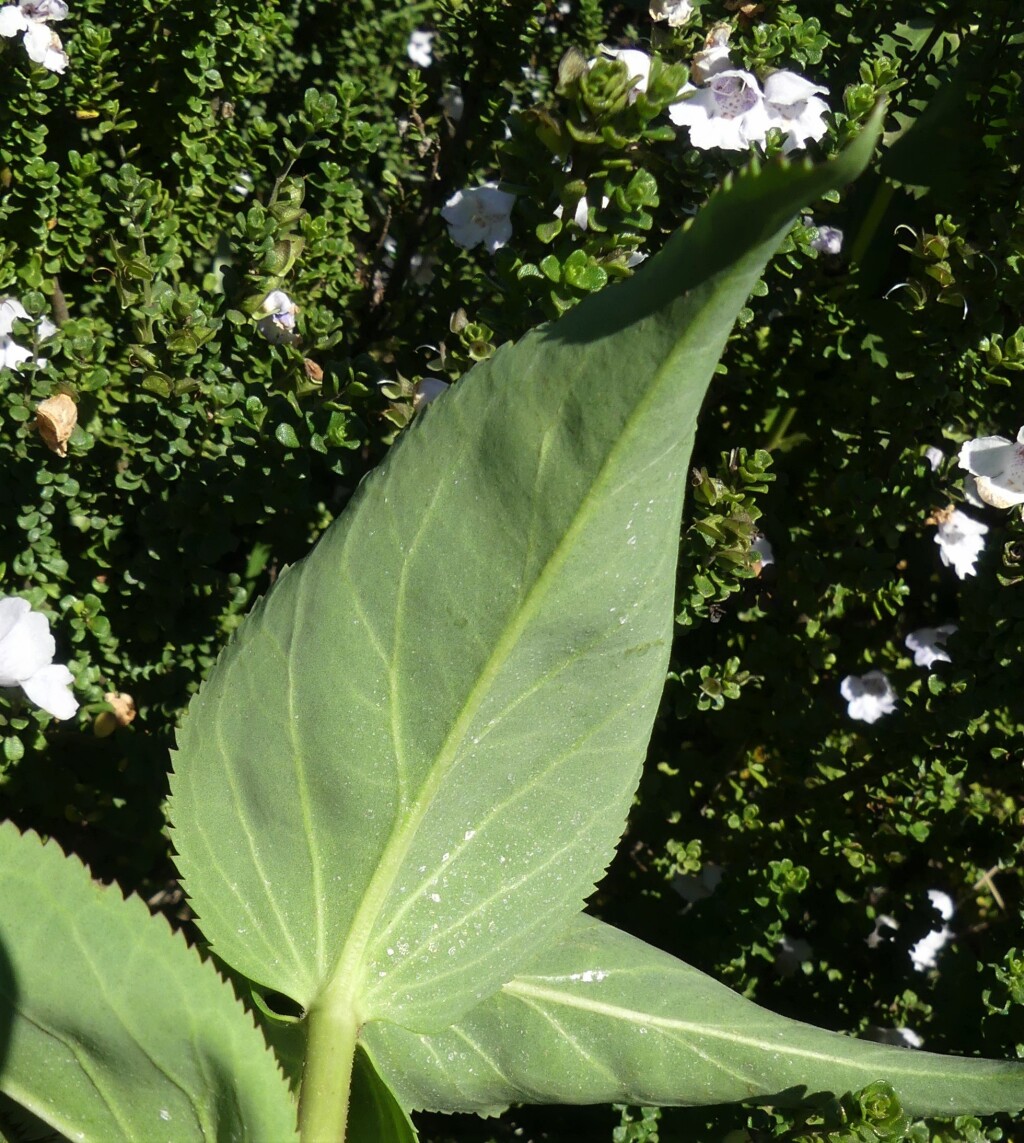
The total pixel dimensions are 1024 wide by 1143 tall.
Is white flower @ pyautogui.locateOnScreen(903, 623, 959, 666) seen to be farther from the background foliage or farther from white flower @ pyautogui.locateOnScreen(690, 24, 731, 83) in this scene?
white flower @ pyautogui.locateOnScreen(690, 24, 731, 83)

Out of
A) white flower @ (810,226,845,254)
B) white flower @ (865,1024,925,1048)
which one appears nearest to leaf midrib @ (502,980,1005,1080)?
white flower @ (865,1024,925,1048)

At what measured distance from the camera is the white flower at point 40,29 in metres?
1.45

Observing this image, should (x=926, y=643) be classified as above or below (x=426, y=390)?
above

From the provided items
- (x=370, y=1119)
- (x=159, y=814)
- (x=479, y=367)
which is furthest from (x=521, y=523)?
(x=159, y=814)

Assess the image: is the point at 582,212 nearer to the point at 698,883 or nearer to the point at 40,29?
the point at 40,29

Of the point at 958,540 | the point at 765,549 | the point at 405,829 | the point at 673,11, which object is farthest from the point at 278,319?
the point at 958,540

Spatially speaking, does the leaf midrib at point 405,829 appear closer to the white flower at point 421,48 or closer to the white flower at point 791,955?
the white flower at point 791,955

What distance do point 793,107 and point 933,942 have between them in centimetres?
126

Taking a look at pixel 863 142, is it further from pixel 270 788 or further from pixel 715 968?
pixel 715 968

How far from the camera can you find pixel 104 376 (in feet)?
4.51

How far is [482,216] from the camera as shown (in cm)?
124

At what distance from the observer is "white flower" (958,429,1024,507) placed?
4.15 feet

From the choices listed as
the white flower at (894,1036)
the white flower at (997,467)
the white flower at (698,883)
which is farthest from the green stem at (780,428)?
Result: the white flower at (894,1036)

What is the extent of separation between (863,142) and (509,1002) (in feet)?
2.50
